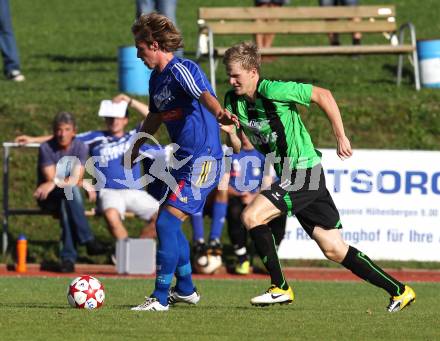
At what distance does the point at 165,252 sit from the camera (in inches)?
352

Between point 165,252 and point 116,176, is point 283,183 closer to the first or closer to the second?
point 165,252

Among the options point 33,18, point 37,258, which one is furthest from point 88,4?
point 37,258

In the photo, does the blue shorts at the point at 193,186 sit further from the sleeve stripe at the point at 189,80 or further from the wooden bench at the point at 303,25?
the wooden bench at the point at 303,25

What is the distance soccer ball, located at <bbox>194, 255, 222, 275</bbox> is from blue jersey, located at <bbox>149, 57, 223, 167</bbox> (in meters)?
5.22

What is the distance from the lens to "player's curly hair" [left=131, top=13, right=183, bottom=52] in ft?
Answer: 29.1

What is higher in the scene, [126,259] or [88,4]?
[88,4]

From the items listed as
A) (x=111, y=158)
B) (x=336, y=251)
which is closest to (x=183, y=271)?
(x=336, y=251)

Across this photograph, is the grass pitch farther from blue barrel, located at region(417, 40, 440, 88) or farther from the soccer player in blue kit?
blue barrel, located at region(417, 40, 440, 88)

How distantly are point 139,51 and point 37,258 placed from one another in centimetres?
664

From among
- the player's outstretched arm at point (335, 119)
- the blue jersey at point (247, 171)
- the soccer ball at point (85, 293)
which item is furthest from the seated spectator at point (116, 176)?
the player's outstretched arm at point (335, 119)

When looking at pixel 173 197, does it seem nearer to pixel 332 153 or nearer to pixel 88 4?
pixel 332 153

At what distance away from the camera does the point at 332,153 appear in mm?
14875

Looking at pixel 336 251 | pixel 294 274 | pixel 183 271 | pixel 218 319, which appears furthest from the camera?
pixel 294 274

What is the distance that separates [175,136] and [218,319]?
1566 mm
